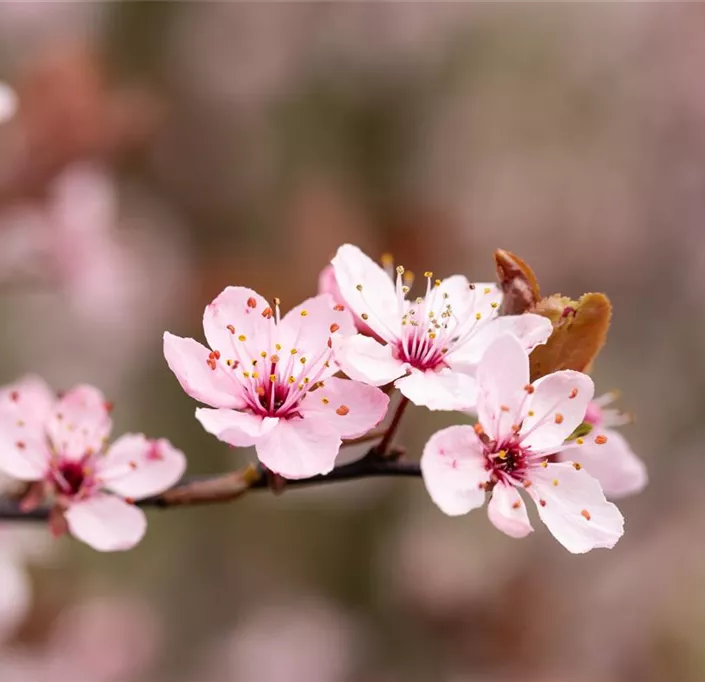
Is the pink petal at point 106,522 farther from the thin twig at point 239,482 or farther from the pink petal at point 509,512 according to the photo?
the pink petal at point 509,512

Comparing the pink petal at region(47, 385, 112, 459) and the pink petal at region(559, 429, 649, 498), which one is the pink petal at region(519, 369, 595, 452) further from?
the pink petal at region(47, 385, 112, 459)

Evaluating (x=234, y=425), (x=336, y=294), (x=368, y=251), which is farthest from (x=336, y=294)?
(x=368, y=251)

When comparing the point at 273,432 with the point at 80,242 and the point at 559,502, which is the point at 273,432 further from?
the point at 80,242

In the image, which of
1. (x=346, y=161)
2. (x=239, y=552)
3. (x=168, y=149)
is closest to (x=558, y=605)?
(x=239, y=552)

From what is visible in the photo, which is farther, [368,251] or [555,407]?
[368,251]

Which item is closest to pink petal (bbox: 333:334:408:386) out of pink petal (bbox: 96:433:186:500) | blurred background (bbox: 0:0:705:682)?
pink petal (bbox: 96:433:186:500)

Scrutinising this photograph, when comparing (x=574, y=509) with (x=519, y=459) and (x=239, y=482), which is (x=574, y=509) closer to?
(x=519, y=459)

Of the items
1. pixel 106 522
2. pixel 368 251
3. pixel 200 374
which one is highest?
pixel 200 374
